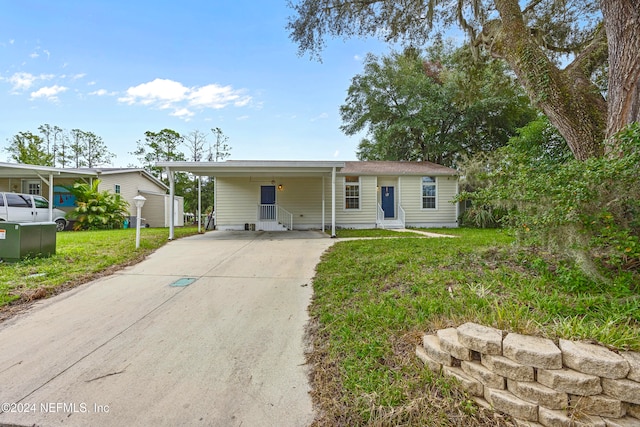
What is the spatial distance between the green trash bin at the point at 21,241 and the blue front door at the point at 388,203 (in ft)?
37.3

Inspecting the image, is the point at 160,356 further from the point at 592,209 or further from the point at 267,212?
the point at 267,212

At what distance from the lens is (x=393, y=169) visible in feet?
42.1

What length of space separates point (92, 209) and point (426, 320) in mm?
14891

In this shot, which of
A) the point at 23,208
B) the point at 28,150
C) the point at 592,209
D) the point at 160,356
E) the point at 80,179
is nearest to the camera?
the point at 160,356

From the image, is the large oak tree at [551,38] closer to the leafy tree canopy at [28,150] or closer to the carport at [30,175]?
the carport at [30,175]

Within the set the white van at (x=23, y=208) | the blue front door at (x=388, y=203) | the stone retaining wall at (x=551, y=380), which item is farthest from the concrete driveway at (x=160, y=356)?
the white van at (x=23, y=208)

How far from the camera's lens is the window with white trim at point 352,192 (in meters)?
12.4

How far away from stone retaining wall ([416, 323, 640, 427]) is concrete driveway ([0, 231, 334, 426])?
3.74ft

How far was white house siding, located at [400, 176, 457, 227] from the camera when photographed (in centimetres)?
1259

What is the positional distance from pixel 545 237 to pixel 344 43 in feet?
22.1

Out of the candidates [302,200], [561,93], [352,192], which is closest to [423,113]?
[352,192]

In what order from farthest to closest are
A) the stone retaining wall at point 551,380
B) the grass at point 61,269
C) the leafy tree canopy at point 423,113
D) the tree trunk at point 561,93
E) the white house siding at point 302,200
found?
the leafy tree canopy at point 423,113 < the white house siding at point 302,200 < the grass at point 61,269 < the tree trunk at point 561,93 < the stone retaining wall at point 551,380

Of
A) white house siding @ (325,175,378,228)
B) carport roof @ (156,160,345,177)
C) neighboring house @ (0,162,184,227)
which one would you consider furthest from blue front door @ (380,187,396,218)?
neighboring house @ (0,162,184,227)

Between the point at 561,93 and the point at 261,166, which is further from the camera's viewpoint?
the point at 261,166
